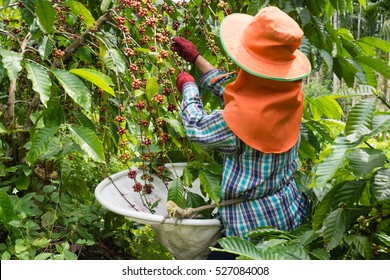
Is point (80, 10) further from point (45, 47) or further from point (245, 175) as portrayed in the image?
point (245, 175)

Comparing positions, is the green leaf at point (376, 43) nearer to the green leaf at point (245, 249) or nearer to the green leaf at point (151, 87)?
the green leaf at point (151, 87)

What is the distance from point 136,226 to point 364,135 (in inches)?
63.1

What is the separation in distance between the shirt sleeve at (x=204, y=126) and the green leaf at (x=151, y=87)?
0.10m

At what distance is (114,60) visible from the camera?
1733 mm

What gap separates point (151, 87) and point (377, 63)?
2.81ft

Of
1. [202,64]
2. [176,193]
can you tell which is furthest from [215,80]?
[176,193]

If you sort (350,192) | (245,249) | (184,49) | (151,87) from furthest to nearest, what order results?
(184,49) → (151,87) → (350,192) → (245,249)

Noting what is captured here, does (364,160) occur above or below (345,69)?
above

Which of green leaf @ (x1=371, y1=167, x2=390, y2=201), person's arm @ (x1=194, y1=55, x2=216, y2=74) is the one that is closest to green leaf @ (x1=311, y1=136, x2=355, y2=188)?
green leaf @ (x1=371, y1=167, x2=390, y2=201)

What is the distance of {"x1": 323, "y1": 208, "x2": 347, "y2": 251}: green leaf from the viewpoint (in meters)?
1.29

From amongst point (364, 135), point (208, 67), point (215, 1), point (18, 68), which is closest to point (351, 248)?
point (364, 135)

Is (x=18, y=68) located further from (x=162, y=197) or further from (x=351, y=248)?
(x=351, y=248)

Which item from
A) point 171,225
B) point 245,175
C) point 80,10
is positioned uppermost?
point 80,10

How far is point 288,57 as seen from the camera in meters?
1.51
